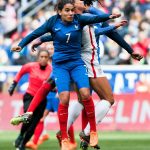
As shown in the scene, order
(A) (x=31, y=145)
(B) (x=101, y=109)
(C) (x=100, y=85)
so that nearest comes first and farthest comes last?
(C) (x=100, y=85) → (B) (x=101, y=109) → (A) (x=31, y=145)

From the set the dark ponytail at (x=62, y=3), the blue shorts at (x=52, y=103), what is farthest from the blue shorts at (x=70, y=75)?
the blue shorts at (x=52, y=103)

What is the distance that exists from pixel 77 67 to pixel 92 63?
1.60 feet

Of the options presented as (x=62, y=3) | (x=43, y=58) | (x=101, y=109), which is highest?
(x=62, y=3)

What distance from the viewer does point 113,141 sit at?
60.8ft

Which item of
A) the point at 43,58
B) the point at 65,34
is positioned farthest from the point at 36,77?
the point at 65,34

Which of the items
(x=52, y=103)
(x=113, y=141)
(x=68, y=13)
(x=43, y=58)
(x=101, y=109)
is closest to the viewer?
(x=68, y=13)

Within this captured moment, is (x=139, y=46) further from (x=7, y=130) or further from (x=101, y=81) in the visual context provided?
(x=101, y=81)

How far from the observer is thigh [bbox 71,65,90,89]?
13.1 meters

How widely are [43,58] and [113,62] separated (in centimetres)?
713

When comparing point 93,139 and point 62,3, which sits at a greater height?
point 62,3

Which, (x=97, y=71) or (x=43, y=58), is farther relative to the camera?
(x=43, y=58)

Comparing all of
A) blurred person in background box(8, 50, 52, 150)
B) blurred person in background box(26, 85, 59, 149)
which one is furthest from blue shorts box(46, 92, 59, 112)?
blurred person in background box(8, 50, 52, 150)

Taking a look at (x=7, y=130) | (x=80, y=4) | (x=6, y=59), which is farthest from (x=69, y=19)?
(x=6, y=59)

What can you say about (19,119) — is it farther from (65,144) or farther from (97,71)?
(97,71)
